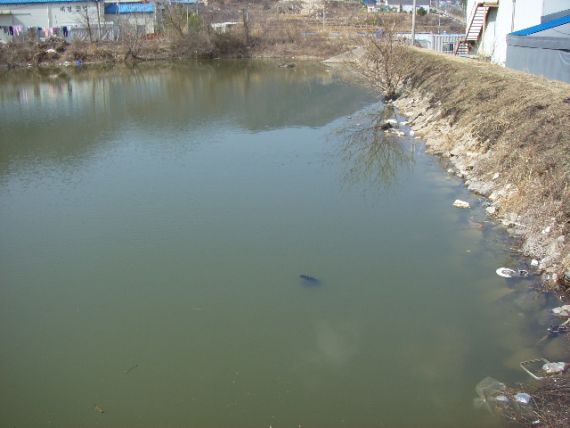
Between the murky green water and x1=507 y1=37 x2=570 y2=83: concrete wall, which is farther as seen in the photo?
x1=507 y1=37 x2=570 y2=83: concrete wall

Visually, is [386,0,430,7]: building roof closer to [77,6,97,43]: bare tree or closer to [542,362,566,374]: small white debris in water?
[77,6,97,43]: bare tree

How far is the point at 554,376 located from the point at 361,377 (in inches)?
79.5

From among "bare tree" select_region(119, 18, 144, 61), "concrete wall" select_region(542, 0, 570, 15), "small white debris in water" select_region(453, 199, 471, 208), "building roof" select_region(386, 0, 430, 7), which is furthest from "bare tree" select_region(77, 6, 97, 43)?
"building roof" select_region(386, 0, 430, 7)

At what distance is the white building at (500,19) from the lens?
76.6ft

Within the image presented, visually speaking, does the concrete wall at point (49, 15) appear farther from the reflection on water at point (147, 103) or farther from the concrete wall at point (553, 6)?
the concrete wall at point (553, 6)

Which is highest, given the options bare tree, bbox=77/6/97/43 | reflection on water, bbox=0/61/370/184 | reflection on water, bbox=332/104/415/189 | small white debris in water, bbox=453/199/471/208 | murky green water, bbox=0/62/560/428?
bare tree, bbox=77/6/97/43

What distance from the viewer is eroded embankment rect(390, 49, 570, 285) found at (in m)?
8.63

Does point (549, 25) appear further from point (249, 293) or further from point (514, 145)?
point (249, 293)

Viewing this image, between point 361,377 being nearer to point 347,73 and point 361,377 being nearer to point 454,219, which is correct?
point 454,219

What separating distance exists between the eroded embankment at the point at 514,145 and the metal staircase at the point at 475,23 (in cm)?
1062

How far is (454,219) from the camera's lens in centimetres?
1059

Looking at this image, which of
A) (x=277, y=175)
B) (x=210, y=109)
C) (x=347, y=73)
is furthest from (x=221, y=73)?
(x=277, y=175)

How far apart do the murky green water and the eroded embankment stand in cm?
55

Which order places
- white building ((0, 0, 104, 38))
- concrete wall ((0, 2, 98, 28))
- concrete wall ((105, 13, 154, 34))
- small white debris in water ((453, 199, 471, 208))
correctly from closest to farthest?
1. small white debris in water ((453, 199, 471, 208))
2. white building ((0, 0, 104, 38))
3. concrete wall ((0, 2, 98, 28))
4. concrete wall ((105, 13, 154, 34))
